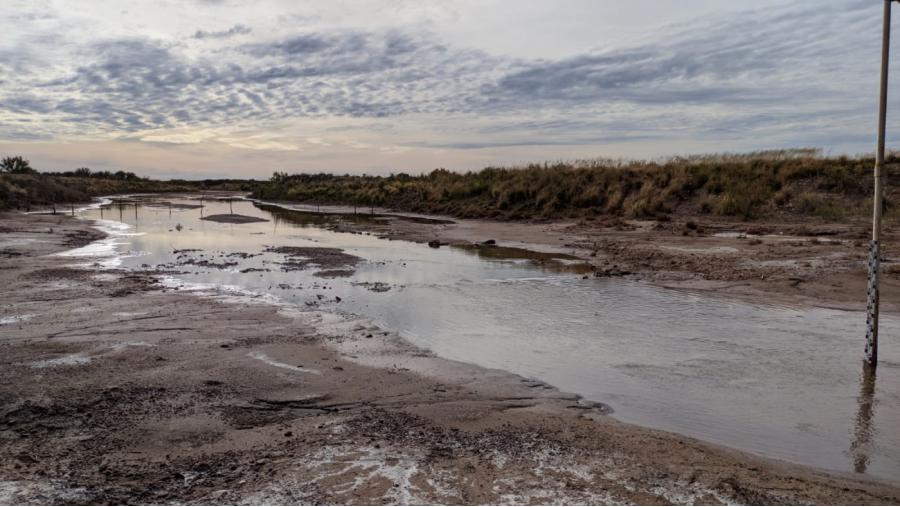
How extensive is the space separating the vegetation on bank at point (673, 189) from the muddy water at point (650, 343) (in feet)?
43.7

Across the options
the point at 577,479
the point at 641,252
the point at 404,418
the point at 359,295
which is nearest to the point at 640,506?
the point at 577,479

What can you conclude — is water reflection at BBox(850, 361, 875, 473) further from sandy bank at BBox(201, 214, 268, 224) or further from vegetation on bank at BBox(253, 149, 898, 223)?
sandy bank at BBox(201, 214, 268, 224)

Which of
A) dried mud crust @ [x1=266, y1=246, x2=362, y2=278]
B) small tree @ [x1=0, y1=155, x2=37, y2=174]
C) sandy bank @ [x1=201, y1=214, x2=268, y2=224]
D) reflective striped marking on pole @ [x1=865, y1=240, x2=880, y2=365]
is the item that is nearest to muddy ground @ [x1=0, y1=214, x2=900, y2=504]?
reflective striped marking on pole @ [x1=865, y1=240, x2=880, y2=365]

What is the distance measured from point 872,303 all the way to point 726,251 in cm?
1083

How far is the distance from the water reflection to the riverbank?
4426 mm

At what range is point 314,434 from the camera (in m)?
5.30

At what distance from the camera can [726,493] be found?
425 centimetres

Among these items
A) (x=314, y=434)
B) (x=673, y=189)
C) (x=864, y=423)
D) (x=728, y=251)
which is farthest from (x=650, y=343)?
(x=673, y=189)

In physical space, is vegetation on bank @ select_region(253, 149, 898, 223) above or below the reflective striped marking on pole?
above

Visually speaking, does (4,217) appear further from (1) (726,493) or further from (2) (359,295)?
(1) (726,493)

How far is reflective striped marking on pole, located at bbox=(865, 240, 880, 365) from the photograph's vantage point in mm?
7230

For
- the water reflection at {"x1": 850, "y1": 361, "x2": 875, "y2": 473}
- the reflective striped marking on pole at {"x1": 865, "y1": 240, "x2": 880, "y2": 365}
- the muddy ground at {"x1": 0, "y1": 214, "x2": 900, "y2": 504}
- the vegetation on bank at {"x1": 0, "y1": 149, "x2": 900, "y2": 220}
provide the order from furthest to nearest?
the vegetation on bank at {"x1": 0, "y1": 149, "x2": 900, "y2": 220}, the reflective striped marking on pole at {"x1": 865, "y1": 240, "x2": 880, "y2": 365}, the water reflection at {"x1": 850, "y1": 361, "x2": 875, "y2": 473}, the muddy ground at {"x1": 0, "y1": 214, "x2": 900, "y2": 504}

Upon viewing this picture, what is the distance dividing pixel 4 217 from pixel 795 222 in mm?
37027

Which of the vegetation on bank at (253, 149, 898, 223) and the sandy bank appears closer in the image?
the vegetation on bank at (253, 149, 898, 223)
